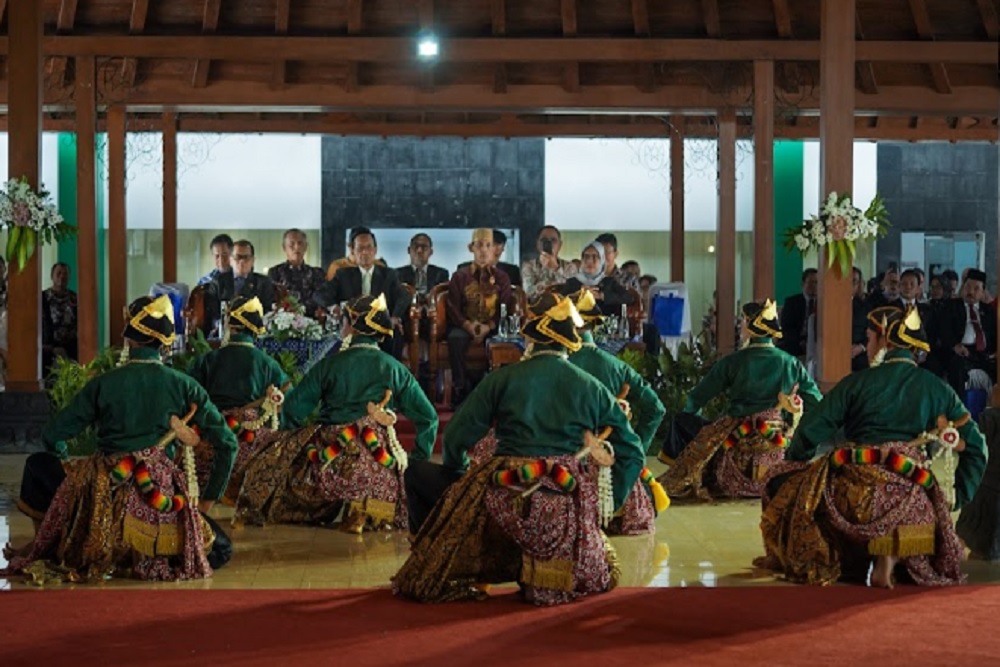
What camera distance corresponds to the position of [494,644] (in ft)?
18.4

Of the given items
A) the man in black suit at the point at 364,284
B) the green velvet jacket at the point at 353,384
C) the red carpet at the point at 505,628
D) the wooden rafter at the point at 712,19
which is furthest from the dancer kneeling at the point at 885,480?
the wooden rafter at the point at 712,19

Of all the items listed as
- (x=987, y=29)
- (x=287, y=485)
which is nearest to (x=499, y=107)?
(x=987, y=29)

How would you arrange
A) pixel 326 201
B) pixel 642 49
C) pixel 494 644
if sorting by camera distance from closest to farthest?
pixel 494 644, pixel 642 49, pixel 326 201

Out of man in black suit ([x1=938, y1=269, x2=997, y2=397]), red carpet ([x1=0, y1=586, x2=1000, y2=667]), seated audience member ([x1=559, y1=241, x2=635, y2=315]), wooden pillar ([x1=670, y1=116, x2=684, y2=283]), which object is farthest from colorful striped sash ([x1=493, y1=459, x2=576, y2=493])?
wooden pillar ([x1=670, y1=116, x2=684, y2=283])

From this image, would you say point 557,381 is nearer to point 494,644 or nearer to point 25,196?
point 494,644

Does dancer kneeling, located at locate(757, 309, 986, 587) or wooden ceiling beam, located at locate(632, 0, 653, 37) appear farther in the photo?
wooden ceiling beam, located at locate(632, 0, 653, 37)

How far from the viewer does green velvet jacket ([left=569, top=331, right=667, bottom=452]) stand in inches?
317

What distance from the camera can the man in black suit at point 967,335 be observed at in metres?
13.2

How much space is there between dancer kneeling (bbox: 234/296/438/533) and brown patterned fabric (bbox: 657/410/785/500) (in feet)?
5.89

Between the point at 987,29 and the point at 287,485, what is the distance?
8.40 meters

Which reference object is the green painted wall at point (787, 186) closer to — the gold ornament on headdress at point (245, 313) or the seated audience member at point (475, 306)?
the seated audience member at point (475, 306)

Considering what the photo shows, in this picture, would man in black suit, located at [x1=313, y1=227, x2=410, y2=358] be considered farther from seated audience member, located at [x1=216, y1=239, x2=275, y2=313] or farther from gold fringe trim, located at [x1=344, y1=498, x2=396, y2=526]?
gold fringe trim, located at [x1=344, y1=498, x2=396, y2=526]

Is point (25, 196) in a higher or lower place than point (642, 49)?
lower

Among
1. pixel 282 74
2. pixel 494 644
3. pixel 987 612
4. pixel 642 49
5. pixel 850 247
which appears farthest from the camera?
pixel 282 74
